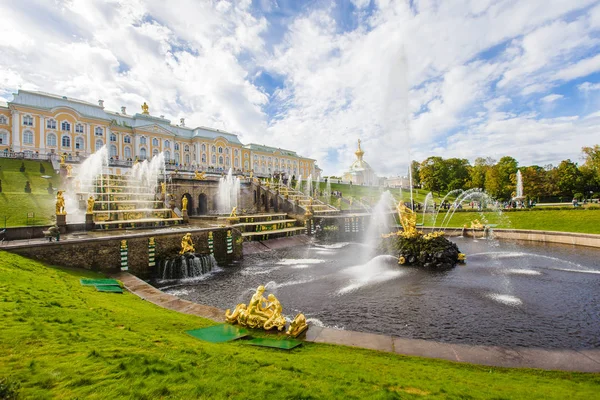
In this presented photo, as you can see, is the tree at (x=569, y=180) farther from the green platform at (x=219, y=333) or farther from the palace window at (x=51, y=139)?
the palace window at (x=51, y=139)

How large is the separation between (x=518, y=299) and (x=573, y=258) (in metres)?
11.8

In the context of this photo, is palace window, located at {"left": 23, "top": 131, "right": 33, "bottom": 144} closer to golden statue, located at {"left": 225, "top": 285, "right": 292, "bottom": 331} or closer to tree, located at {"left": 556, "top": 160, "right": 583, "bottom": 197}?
golden statue, located at {"left": 225, "top": 285, "right": 292, "bottom": 331}

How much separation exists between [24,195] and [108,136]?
40.6 metres

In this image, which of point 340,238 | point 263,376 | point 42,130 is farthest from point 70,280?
point 42,130

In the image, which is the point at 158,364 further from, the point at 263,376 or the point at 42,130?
the point at 42,130

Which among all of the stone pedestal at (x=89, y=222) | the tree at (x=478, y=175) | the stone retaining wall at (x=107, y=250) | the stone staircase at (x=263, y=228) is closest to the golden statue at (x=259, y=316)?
the stone retaining wall at (x=107, y=250)

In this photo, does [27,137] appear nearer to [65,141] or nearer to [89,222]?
[65,141]

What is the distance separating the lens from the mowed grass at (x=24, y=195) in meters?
21.3

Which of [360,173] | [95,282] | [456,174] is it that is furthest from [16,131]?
[456,174]

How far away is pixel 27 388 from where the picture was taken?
3725 mm

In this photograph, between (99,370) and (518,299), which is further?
(518,299)

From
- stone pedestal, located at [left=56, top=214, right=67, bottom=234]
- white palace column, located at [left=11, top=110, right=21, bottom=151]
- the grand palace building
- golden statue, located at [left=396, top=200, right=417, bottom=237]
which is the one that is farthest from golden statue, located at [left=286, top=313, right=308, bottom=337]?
white palace column, located at [left=11, top=110, right=21, bottom=151]

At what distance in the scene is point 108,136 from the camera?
61250 millimetres

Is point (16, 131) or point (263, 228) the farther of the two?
point (16, 131)
